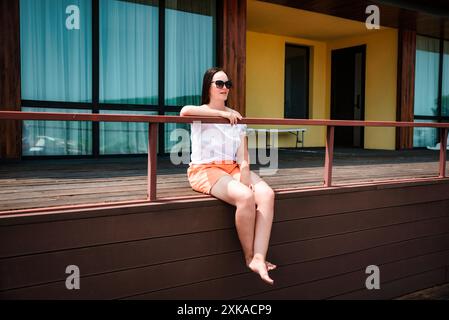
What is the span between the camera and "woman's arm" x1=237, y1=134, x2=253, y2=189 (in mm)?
3086

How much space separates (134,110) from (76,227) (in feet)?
11.7

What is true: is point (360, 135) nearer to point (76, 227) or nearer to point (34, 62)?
point (34, 62)

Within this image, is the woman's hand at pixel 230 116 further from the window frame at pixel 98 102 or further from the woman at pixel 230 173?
the window frame at pixel 98 102

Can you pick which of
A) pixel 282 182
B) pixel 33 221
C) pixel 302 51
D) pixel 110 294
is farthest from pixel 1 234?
pixel 302 51

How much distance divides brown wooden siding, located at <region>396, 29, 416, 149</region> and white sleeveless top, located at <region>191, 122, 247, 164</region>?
6665 mm

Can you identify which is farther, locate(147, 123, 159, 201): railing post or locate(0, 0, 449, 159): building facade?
locate(0, 0, 449, 159): building facade

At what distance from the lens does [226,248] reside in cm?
315

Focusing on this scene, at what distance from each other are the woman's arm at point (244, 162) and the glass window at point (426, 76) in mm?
7349

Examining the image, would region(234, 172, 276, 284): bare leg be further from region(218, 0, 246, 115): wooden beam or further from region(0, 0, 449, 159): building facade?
region(218, 0, 246, 115): wooden beam

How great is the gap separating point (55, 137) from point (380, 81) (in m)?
6.81

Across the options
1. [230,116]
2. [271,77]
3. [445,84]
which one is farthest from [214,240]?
[445,84]

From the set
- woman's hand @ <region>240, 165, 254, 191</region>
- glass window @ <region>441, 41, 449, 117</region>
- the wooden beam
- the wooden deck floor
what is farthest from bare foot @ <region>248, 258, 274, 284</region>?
glass window @ <region>441, 41, 449, 117</region>

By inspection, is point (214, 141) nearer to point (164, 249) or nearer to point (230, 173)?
point (230, 173)
